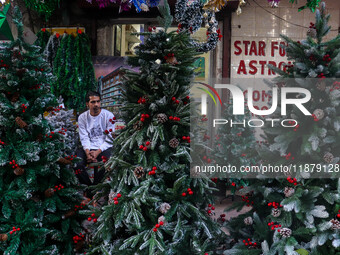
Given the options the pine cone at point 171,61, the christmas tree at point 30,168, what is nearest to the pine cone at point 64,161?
the christmas tree at point 30,168

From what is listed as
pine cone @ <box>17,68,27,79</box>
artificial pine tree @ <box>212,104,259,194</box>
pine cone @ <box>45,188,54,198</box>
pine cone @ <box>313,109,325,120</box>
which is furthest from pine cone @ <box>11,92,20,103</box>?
artificial pine tree @ <box>212,104,259,194</box>

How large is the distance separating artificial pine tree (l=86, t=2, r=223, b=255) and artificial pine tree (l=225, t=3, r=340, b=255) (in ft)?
1.34

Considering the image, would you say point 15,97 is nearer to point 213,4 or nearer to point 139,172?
point 139,172

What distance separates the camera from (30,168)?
3.35 meters

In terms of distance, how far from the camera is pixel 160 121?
2783mm

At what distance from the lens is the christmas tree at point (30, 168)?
326cm

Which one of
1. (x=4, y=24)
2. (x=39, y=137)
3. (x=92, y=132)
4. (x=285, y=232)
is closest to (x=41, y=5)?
(x=4, y=24)

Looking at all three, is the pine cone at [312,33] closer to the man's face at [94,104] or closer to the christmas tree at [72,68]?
the man's face at [94,104]

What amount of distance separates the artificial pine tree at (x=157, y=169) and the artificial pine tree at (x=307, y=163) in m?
0.41

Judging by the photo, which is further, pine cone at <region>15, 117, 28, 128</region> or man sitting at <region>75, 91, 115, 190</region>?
man sitting at <region>75, 91, 115, 190</region>

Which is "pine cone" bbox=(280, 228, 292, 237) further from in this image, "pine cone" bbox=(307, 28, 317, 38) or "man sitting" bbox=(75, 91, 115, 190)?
"man sitting" bbox=(75, 91, 115, 190)

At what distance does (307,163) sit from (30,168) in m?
2.36

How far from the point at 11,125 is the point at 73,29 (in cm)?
379

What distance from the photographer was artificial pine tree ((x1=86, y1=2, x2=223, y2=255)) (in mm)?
2672
